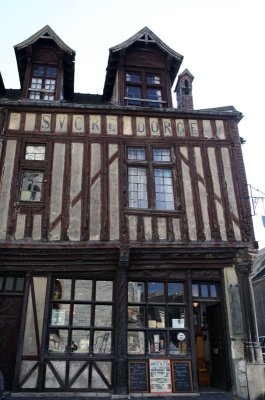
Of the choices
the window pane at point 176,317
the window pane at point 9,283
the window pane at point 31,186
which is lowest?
the window pane at point 176,317

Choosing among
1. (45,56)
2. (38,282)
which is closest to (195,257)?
(38,282)

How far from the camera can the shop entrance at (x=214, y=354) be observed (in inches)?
297

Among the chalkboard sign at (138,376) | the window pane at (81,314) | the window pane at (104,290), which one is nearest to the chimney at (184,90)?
the window pane at (104,290)

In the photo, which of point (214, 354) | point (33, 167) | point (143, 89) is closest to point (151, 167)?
point (143, 89)

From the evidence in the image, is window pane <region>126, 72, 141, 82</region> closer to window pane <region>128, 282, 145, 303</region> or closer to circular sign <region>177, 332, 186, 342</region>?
window pane <region>128, 282, 145, 303</region>

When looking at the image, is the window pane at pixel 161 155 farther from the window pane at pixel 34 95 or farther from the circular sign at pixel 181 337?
the circular sign at pixel 181 337

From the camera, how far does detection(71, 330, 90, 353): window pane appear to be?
725 centimetres

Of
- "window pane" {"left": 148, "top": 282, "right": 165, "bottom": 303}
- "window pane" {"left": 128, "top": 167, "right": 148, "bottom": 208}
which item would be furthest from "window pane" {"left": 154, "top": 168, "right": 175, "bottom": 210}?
"window pane" {"left": 148, "top": 282, "right": 165, "bottom": 303}

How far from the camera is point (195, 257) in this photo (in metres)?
7.90

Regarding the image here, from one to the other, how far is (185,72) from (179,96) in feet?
2.56

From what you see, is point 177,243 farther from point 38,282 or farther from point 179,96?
point 179,96

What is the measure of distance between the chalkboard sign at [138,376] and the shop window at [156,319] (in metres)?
0.26

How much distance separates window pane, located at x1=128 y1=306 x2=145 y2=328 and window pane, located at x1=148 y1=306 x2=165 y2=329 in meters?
0.18

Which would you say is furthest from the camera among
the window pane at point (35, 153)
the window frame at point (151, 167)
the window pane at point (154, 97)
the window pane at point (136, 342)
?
the window pane at point (154, 97)
